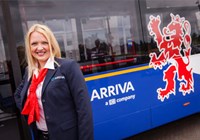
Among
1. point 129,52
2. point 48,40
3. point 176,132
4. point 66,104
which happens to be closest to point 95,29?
point 129,52

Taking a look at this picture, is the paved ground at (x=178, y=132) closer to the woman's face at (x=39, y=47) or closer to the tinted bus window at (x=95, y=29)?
the tinted bus window at (x=95, y=29)

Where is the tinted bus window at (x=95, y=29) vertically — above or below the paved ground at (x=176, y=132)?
above

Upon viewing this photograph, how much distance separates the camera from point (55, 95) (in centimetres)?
206

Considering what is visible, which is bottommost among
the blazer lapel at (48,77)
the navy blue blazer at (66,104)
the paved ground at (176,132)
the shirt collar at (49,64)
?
the paved ground at (176,132)

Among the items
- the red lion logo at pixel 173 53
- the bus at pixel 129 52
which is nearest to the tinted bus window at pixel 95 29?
the bus at pixel 129 52

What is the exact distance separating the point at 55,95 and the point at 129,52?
212cm

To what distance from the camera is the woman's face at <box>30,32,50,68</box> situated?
2.10 m

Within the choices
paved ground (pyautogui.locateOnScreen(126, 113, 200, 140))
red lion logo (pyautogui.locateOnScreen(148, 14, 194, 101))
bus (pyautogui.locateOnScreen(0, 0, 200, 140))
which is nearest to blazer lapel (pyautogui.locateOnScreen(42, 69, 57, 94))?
bus (pyautogui.locateOnScreen(0, 0, 200, 140))

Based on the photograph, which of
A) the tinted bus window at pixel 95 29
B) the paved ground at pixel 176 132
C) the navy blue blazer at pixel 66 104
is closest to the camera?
the navy blue blazer at pixel 66 104

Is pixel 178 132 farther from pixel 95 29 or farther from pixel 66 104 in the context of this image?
pixel 66 104

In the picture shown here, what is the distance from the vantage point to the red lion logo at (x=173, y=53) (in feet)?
13.9

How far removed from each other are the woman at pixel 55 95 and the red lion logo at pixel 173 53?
2257 mm

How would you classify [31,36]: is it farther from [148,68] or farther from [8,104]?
[148,68]

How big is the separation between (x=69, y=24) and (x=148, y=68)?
4.42ft
